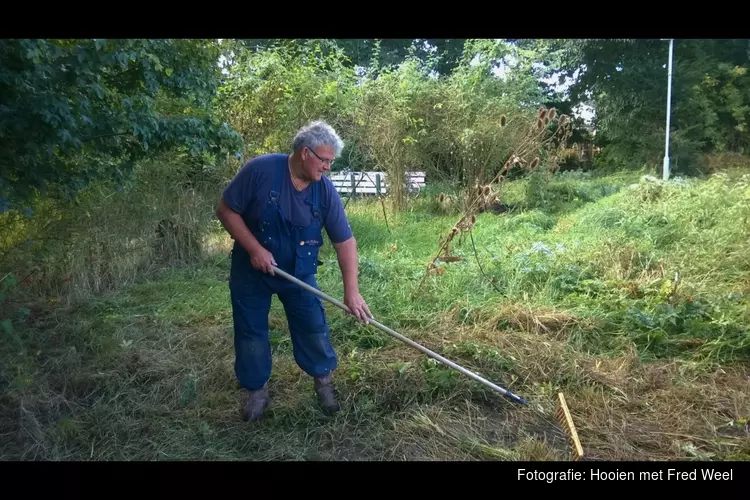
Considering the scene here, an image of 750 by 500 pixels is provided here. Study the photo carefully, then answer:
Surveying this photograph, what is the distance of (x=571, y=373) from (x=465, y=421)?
81cm

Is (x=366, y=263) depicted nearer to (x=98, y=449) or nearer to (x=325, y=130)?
(x=325, y=130)

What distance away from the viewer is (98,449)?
2.73 meters

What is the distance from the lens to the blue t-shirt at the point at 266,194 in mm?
2594

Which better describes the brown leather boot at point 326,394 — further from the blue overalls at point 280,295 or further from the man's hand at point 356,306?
the man's hand at point 356,306

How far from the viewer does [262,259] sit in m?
2.57

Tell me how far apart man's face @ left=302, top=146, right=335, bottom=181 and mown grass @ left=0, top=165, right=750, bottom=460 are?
Result: 52.4 inches

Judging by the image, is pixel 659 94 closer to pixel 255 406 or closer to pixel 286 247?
pixel 286 247

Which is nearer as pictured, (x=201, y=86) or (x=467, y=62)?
(x=201, y=86)

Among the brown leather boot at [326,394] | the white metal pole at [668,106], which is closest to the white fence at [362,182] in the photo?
the white metal pole at [668,106]

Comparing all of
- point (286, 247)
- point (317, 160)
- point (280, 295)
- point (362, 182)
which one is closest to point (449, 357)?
point (280, 295)

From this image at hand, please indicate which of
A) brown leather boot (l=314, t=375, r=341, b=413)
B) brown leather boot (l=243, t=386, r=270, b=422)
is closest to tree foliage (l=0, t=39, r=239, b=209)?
brown leather boot (l=243, t=386, r=270, b=422)

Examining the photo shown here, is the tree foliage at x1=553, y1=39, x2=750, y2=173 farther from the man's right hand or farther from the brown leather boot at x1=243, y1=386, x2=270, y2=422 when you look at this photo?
the brown leather boot at x1=243, y1=386, x2=270, y2=422

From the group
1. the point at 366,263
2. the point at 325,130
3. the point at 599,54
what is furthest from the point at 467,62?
the point at 325,130

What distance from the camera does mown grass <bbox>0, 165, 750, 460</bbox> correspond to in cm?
272
